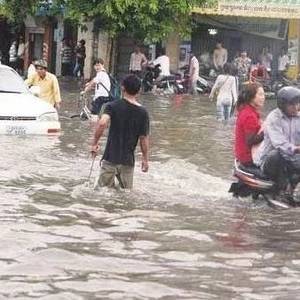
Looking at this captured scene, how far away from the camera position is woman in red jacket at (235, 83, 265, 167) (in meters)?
9.52

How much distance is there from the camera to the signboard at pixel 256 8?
29.9 m

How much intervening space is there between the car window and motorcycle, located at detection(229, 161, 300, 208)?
22.2 feet

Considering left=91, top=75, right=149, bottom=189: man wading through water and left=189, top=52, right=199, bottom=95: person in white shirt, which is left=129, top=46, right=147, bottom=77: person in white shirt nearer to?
left=189, top=52, right=199, bottom=95: person in white shirt

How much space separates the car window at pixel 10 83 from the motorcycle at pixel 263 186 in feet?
22.2

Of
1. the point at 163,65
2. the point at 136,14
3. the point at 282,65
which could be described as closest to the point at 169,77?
the point at 163,65

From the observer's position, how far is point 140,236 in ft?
25.5

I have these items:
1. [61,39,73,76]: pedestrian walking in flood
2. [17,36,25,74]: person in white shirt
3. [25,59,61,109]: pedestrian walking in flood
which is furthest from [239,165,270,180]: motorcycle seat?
[17,36,25,74]: person in white shirt

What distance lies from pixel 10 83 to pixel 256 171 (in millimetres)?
7254

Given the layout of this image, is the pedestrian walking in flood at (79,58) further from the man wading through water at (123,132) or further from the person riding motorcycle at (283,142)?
the person riding motorcycle at (283,142)

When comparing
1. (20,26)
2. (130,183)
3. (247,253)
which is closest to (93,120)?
(130,183)

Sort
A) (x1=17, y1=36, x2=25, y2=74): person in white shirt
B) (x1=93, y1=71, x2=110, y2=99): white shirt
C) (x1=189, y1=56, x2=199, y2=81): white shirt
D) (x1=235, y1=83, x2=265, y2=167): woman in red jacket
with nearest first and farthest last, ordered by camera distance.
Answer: (x1=235, y1=83, x2=265, y2=167): woman in red jacket, (x1=93, y1=71, x2=110, y2=99): white shirt, (x1=189, y1=56, x2=199, y2=81): white shirt, (x1=17, y1=36, x2=25, y2=74): person in white shirt

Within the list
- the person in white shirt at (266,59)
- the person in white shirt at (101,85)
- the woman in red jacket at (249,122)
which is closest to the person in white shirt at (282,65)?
the person in white shirt at (266,59)

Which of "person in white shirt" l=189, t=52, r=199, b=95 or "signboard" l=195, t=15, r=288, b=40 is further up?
"signboard" l=195, t=15, r=288, b=40

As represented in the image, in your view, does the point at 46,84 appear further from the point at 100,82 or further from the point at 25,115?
the point at 100,82
